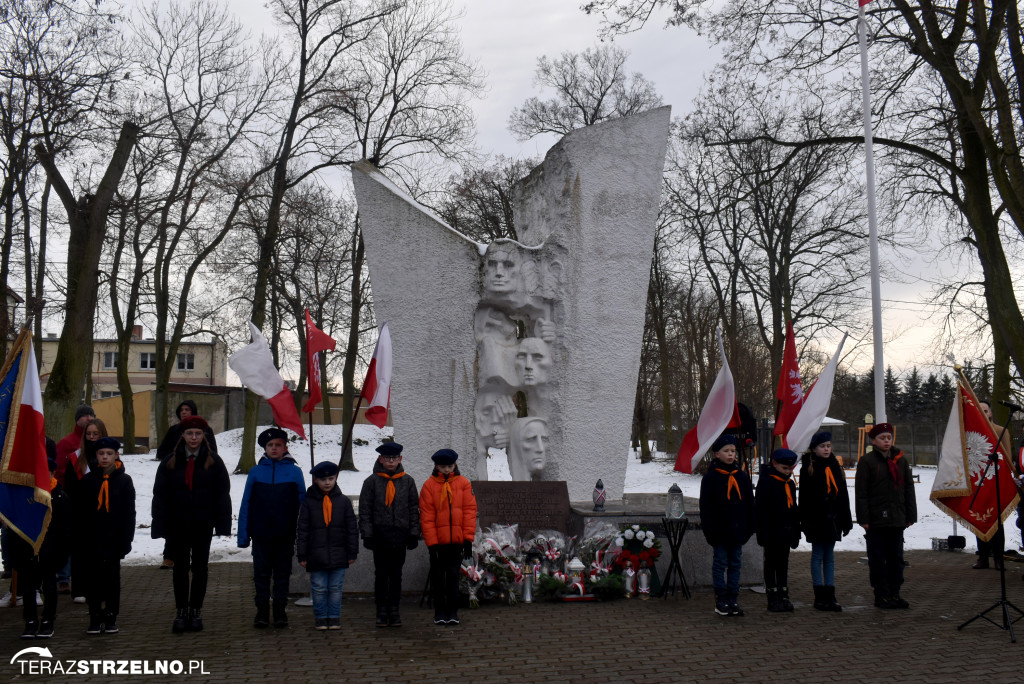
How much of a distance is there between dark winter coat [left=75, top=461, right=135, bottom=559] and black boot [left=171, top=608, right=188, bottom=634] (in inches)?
23.9

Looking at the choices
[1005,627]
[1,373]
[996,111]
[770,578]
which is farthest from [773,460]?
[996,111]

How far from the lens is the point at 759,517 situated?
732 cm

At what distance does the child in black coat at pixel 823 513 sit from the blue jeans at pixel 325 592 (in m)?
3.86

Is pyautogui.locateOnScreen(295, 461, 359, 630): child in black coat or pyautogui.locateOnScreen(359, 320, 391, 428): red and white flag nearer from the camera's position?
pyautogui.locateOnScreen(295, 461, 359, 630): child in black coat

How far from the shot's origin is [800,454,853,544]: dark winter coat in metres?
7.35

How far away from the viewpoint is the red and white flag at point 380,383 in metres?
7.98

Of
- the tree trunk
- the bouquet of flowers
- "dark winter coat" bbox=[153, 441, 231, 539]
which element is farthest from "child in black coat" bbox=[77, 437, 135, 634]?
the tree trunk

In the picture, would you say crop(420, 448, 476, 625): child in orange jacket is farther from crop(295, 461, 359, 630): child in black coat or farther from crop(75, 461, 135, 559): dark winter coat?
crop(75, 461, 135, 559): dark winter coat

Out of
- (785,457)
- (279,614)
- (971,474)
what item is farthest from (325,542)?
(971,474)

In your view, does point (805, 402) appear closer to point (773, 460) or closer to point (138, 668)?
point (773, 460)

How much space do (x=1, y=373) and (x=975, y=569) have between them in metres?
9.69

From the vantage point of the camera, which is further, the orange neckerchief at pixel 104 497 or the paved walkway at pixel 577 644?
the orange neckerchief at pixel 104 497

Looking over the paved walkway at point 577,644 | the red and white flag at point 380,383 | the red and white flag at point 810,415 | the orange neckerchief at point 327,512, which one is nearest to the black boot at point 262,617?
the paved walkway at point 577,644

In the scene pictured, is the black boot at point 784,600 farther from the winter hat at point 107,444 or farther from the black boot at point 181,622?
the winter hat at point 107,444
